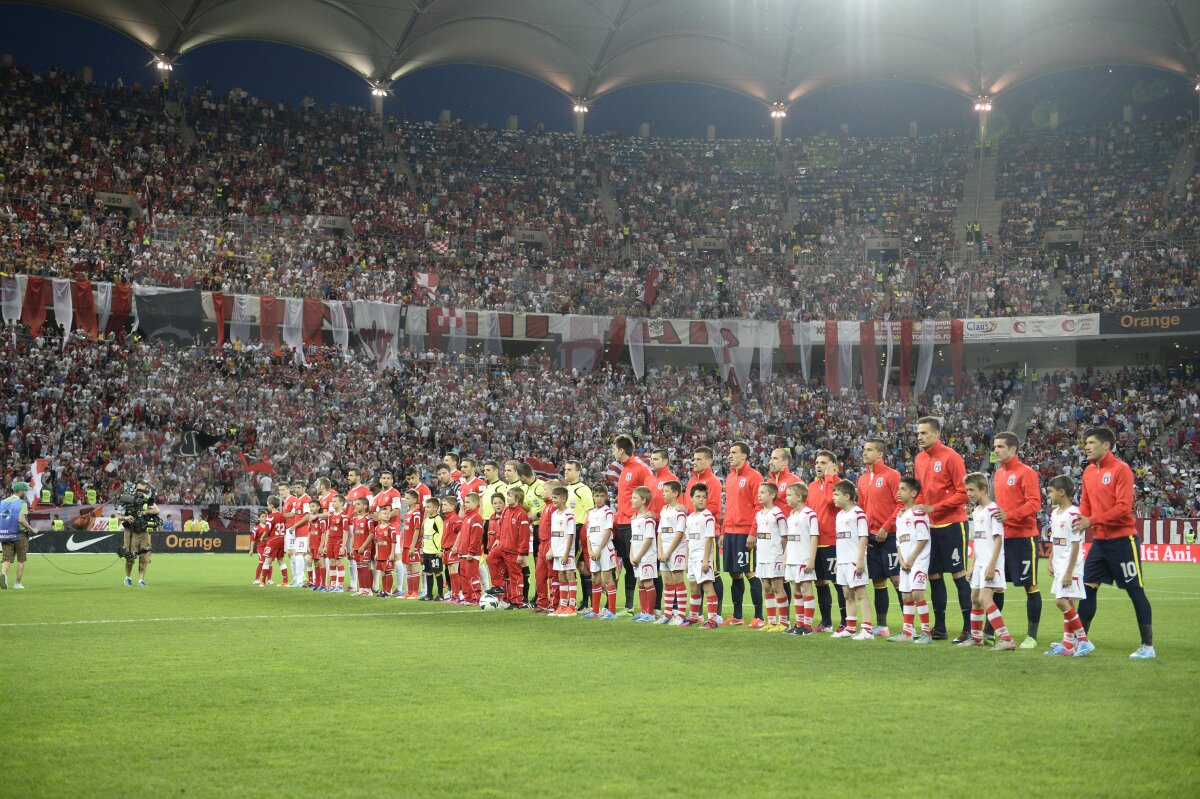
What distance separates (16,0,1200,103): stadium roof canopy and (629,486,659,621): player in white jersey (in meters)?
36.1

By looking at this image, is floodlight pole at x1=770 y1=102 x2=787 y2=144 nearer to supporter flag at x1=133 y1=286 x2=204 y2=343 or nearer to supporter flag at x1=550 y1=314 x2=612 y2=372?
supporter flag at x1=550 y1=314 x2=612 y2=372

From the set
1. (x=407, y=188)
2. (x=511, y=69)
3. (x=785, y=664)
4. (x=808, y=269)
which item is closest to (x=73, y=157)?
(x=407, y=188)

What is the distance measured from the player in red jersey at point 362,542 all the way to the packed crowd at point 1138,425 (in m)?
27.0

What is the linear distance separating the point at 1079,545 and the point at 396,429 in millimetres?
33054

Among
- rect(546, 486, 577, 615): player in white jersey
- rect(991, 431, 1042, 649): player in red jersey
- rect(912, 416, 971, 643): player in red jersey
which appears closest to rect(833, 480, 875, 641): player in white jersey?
A: rect(912, 416, 971, 643): player in red jersey


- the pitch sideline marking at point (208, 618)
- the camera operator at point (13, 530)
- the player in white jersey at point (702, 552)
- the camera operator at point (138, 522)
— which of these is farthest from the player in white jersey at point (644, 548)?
the camera operator at point (13, 530)

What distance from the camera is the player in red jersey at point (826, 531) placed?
1315cm

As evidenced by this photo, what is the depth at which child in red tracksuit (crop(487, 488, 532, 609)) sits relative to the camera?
15984 mm

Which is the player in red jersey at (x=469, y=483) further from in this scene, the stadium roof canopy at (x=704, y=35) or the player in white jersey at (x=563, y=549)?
the stadium roof canopy at (x=704, y=35)

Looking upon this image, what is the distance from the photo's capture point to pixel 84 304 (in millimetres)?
36500

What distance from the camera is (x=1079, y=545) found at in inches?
417

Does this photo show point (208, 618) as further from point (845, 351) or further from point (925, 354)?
point (925, 354)

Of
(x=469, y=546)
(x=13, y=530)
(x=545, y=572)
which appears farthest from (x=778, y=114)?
(x=545, y=572)

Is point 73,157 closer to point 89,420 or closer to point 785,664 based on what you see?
point 89,420
